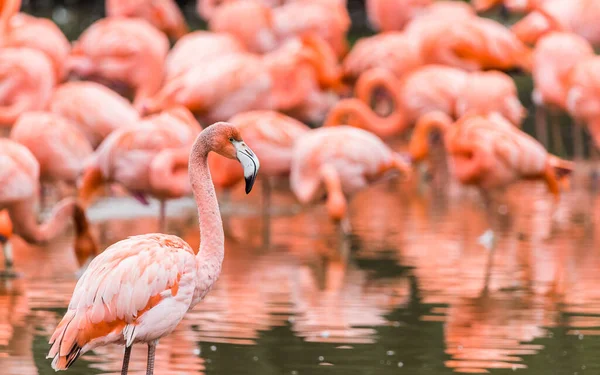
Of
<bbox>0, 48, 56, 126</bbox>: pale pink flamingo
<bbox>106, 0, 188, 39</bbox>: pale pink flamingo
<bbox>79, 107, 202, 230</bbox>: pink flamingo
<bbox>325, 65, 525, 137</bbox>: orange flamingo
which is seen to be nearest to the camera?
<bbox>79, 107, 202, 230</bbox>: pink flamingo

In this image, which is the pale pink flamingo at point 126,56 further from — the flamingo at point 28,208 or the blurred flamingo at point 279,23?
the flamingo at point 28,208

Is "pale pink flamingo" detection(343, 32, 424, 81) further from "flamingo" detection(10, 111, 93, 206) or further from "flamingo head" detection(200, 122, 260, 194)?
"flamingo head" detection(200, 122, 260, 194)

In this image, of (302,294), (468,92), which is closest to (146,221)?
(302,294)

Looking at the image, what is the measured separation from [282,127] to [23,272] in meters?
2.78

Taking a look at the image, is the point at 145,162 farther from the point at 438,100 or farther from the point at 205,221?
the point at 205,221

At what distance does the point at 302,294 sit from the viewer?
7086 millimetres

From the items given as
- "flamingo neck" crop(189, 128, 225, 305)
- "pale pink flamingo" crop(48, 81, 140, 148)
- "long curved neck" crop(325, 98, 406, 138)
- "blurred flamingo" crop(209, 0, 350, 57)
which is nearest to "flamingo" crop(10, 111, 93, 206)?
"pale pink flamingo" crop(48, 81, 140, 148)

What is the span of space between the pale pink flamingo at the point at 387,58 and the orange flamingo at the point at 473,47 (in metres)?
0.45

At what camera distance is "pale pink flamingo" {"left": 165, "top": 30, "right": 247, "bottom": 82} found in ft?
42.8

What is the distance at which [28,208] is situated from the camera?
775cm

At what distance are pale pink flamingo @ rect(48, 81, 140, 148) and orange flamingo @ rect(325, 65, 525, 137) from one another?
185 cm

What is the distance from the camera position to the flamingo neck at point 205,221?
4.88 m

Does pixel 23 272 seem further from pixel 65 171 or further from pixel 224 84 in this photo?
pixel 224 84

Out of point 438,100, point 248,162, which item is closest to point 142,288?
point 248,162
